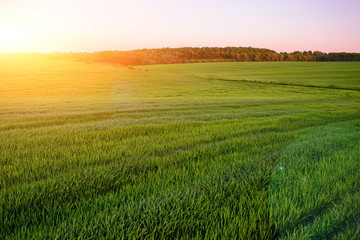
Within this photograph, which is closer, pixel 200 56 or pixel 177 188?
pixel 177 188

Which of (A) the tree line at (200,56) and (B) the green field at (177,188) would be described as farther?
(A) the tree line at (200,56)

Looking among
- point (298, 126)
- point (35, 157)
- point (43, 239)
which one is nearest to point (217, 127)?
point (298, 126)

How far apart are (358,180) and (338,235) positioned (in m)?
1.31

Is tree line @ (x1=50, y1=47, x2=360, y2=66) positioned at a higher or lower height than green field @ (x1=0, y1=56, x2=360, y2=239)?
higher

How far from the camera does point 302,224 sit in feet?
6.68

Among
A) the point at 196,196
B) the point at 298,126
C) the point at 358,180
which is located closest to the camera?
the point at 196,196

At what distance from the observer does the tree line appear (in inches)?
3861

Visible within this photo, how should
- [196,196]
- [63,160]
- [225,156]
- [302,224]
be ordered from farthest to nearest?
[225,156] < [63,160] < [196,196] < [302,224]

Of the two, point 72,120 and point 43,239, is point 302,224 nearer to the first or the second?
point 43,239

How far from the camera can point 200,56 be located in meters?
114

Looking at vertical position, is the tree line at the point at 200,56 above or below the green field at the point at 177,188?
above

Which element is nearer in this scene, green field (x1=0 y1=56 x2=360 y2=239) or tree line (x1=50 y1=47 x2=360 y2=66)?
green field (x1=0 y1=56 x2=360 y2=239)

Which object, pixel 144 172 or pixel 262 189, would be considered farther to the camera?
pixel 144 172

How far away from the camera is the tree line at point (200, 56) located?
9806cm
